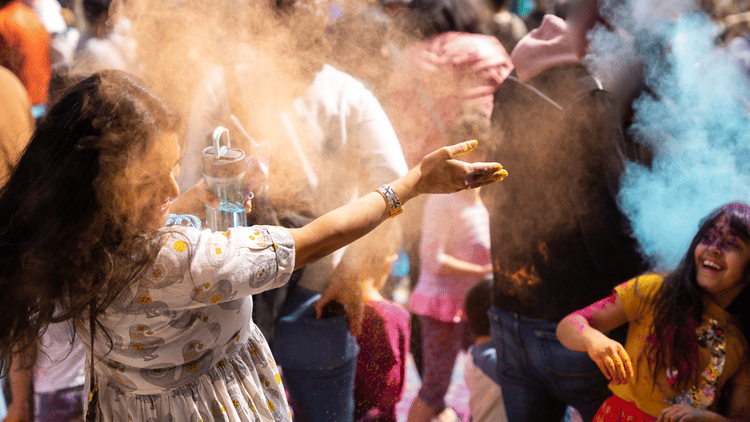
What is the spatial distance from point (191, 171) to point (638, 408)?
1.38m

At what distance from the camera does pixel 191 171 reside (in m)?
1.72

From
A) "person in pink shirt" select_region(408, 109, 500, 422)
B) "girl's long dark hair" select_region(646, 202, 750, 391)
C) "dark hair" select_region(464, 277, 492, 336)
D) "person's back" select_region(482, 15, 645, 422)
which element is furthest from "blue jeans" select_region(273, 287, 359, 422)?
"girl's long dark hair" select_region(646, 202, 750, 391)

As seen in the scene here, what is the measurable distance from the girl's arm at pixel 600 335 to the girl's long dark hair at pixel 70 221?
3.49 feet

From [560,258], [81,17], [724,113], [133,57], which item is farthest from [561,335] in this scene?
[81,17]

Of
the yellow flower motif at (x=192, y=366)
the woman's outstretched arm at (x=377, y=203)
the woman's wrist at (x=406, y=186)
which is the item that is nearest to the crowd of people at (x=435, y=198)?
the yellow flower motif at (x=192, y=366)

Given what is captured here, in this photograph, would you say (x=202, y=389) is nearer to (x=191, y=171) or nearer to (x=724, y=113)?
(x=191, y=171)

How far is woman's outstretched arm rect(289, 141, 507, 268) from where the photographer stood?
1042mm

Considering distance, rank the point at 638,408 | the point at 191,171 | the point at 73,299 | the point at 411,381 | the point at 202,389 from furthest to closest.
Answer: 1. the point at 411,381
2. the point at 191,171
3. the point at 638,408
4. the point at 202,389
5. the point at 73,299

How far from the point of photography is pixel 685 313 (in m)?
1.49

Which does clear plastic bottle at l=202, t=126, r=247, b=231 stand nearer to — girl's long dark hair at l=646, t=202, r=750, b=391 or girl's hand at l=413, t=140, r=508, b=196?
girl's hand at l=413, t=140, r=508, b=196

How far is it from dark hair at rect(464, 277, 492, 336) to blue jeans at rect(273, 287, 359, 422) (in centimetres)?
38

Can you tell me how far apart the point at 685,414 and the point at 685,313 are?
242 mm

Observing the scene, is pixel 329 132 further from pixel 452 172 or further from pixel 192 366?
pixel 192 366

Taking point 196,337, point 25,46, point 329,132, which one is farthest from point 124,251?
point 25,46
